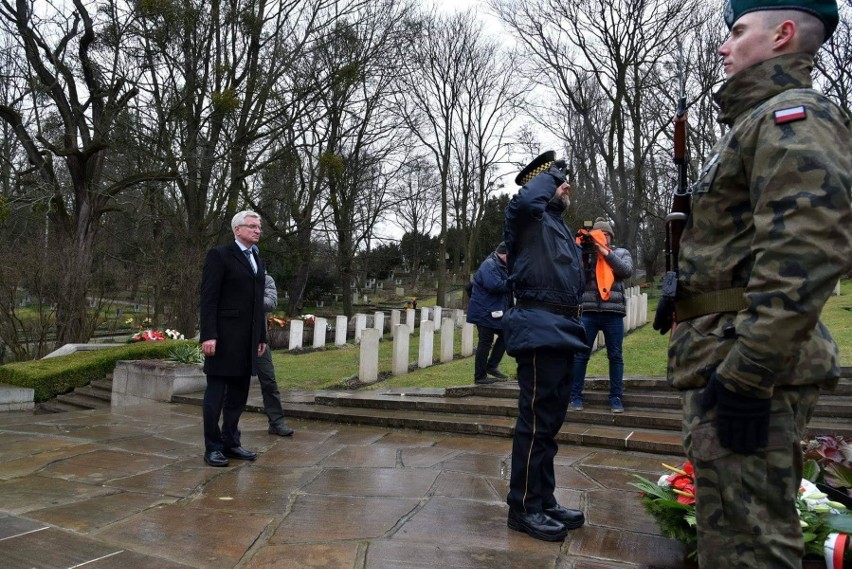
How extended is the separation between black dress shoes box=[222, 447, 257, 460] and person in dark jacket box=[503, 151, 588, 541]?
2.68 metres

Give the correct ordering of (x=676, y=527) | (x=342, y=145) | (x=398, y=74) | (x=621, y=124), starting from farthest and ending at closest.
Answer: (x=342, y=145)
(x=621, y=124)
(x=398, y=74)
(x=676, y=527)

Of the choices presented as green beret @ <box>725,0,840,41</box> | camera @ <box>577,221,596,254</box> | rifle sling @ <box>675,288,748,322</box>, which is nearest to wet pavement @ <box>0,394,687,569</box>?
rifle sling @ <box>675,288,748,322</box>

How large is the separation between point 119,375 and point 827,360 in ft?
33.5

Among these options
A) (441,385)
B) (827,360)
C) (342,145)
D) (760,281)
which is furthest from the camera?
(342,145)

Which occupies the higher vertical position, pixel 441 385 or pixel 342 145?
pixel 342 145

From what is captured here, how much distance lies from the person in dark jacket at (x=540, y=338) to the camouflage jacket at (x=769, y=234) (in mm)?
1214

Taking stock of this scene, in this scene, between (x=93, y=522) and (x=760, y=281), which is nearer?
(x=760, y=281)

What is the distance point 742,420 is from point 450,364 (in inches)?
391

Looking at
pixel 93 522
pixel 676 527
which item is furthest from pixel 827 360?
pixel 93 522

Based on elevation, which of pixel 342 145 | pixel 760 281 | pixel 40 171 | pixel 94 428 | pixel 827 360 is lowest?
pixel 94 428

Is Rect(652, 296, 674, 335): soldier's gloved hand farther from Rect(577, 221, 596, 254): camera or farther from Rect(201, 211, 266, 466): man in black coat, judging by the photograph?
Rect(577, 221, 596, 254): camera

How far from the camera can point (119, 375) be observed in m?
9.92

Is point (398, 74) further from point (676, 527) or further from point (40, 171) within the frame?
point (676, 527)

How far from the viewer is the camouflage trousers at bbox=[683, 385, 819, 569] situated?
1822 mm
